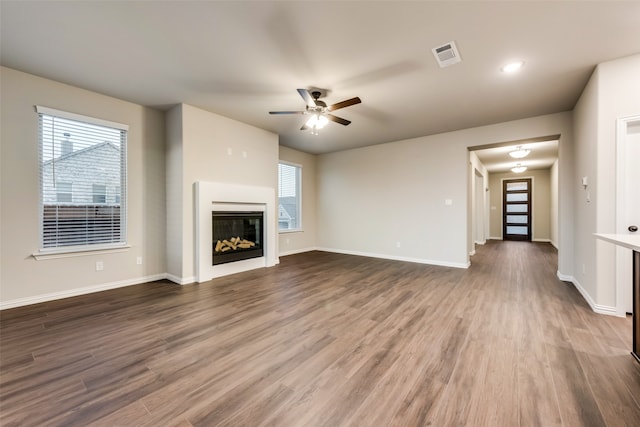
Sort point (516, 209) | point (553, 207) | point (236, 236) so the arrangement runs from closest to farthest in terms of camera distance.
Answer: point (236, 236) → point (553, 207) → point (516, 209)

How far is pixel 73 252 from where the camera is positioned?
344cm

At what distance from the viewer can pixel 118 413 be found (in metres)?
1.47

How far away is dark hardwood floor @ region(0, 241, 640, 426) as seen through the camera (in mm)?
1478

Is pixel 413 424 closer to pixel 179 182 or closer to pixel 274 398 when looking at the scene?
pixel 274 398

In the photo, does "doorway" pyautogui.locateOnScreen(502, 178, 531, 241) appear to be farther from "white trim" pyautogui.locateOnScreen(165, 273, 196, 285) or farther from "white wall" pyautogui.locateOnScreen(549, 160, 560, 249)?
"white trim" pyautogui.locateOnScreen(165, 273, 196, 285)

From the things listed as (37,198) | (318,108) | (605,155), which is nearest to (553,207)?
(605,155)

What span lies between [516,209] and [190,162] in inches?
440

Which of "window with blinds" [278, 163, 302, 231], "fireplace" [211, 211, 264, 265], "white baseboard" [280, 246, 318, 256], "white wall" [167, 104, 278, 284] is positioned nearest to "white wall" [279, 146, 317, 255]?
"white baseboard" [280, 246, 318, 256]

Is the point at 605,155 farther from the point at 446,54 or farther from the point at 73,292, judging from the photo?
the point at 73,292

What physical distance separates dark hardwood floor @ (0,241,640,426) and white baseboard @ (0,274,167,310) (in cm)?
17

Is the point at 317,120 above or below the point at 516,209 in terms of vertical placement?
above

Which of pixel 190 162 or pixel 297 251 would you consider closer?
pixel 190 162

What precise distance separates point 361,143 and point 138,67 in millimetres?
4408

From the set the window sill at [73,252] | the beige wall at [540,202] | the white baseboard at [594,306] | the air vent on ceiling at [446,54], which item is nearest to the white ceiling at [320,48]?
the air vent on ceiling at [446,54]
